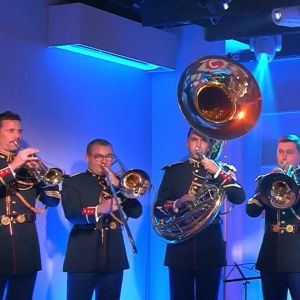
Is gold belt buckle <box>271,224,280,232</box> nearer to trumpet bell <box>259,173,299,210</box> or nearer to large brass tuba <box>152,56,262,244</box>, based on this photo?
trumpet bell <box>259,173,299,210</box>

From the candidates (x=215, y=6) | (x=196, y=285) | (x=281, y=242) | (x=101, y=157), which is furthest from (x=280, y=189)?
(x=215, y=6)

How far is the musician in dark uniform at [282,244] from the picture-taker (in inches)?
195

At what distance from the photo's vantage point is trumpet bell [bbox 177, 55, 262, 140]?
5004mm

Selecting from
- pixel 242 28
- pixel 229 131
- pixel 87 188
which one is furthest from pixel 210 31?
pixel 87 188

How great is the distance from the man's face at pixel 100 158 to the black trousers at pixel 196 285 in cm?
85

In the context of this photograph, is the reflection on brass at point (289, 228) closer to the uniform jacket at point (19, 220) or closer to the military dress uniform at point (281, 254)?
the military dress uniform at point (281, 254)

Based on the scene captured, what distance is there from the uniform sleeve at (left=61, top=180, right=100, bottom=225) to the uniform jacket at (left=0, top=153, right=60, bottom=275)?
182mm

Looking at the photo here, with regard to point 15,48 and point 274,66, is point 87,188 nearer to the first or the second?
point 15,48

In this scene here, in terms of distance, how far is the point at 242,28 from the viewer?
5.92 metres

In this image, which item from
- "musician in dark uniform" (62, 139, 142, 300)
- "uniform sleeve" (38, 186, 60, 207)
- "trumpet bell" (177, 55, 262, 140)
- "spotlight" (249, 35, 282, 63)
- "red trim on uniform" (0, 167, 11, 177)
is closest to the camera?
"red trim on uniform" (0, 167, 11, 177)

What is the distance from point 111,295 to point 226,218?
2.30 metres

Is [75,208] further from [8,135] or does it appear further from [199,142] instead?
[199,142]

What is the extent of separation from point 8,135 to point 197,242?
145 centimetres

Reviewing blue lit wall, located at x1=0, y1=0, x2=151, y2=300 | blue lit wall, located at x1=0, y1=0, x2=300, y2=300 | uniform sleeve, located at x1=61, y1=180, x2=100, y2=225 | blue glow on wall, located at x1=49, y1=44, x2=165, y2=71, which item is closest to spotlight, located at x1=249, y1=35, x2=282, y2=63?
blue lit wall, located at x1=0, y1=0, x2=300, y2=300
